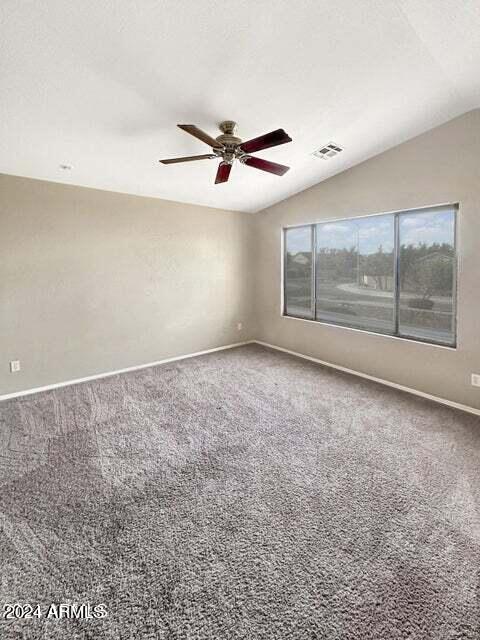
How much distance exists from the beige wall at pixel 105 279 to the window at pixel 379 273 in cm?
128

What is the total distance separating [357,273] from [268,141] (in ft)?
8.82

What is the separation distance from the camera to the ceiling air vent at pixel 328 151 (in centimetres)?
334

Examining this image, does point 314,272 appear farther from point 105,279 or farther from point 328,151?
point 105,279

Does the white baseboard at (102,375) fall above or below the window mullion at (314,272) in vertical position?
below

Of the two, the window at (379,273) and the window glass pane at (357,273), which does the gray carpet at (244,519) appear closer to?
the window at (379,273)

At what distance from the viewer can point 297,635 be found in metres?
1.21

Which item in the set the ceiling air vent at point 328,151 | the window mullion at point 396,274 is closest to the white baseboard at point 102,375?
the window mullion at point 396,274

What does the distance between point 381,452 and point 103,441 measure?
7.64ft

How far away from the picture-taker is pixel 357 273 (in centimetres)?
442

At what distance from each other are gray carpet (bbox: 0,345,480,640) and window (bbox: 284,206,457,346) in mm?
1122

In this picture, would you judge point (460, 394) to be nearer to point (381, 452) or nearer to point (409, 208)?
point (381, 452)

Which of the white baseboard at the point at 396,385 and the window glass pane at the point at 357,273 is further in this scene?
the window glass pane at the point at 357,273

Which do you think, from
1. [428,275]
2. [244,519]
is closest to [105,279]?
[244,519]

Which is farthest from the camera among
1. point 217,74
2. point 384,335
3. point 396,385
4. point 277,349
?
point 277,349
